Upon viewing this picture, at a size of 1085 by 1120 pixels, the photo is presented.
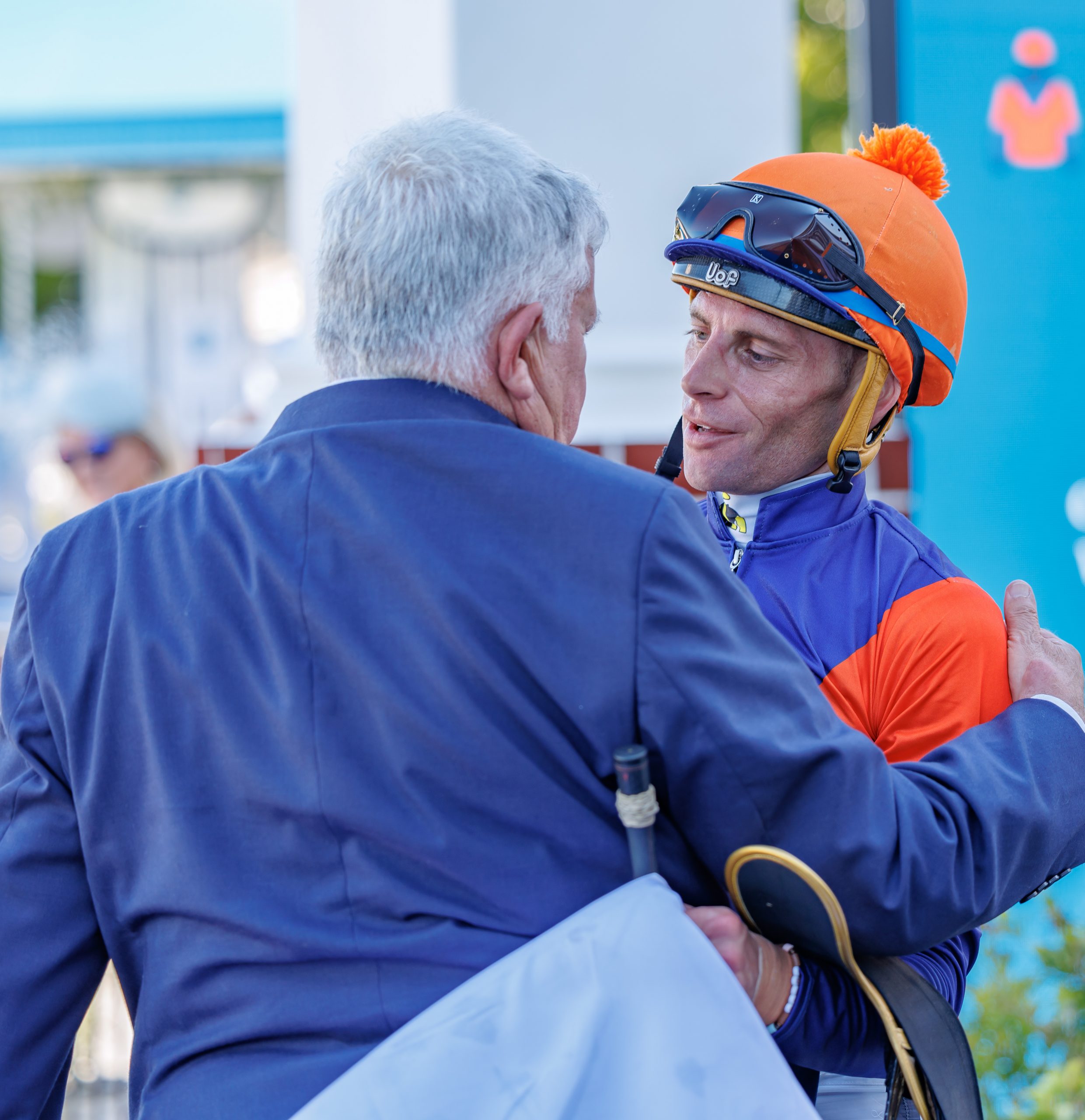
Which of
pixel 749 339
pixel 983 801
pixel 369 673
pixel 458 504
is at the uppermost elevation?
pixel 749 339

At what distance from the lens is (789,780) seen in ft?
4.27

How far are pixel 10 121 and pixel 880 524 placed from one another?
33.1 ft

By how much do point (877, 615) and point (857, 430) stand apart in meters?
0.32

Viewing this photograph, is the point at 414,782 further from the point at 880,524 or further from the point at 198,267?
the point at 198,267

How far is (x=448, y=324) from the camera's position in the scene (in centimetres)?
141

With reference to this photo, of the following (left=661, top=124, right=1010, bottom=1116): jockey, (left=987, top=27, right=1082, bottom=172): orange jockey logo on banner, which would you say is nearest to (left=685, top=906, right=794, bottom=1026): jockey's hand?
(left=661, top=124, right=1010, bottom=1116): jockey

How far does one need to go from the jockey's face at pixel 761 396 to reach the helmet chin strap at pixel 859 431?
34mm

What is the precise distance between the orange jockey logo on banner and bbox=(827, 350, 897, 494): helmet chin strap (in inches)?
66.3

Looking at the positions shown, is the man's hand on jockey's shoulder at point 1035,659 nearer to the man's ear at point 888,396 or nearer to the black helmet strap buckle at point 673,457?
the man's ear at point 888,396

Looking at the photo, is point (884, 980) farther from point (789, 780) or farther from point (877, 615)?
point (877, 615)

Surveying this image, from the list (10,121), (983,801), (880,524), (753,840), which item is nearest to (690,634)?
(753,840)

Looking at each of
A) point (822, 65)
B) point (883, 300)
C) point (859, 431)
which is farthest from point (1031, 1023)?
point (822, 65)

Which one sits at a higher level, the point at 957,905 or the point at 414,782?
the point at 414,782

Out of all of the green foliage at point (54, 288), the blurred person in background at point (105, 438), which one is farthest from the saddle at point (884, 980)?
the green foliage at point (54, 288)
